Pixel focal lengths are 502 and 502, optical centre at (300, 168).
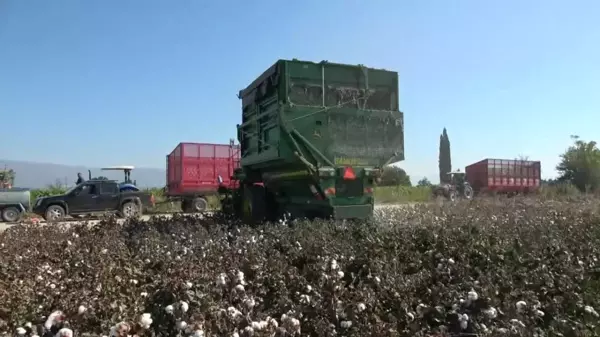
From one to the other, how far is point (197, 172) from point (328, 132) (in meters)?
12.9

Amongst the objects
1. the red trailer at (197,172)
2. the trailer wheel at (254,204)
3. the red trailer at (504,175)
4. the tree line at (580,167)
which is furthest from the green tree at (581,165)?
the trailer wheel at (254,204)

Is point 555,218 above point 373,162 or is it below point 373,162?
below

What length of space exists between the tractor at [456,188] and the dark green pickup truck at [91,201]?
14.1 metres

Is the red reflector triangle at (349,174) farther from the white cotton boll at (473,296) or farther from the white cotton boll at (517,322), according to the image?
the white cotton boll at (517,322)

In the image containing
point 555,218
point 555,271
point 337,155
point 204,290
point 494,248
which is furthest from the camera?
point 337,155

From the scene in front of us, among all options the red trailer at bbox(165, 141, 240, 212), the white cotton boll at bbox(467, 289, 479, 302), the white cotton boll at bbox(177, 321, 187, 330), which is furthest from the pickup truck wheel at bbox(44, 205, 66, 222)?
the white cotton boll at bbox(467, 289, 479, 302)

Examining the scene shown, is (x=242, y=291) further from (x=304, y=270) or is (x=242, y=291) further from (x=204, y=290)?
(x=304, y=270)

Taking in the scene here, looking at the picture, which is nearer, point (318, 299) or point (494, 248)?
point (318, 299)

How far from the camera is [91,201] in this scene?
715 inches

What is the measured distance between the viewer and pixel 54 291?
3338 millimetres

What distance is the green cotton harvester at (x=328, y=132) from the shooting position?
7.51 m

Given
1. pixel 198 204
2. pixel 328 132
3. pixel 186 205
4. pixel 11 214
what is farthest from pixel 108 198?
pixel 328 132

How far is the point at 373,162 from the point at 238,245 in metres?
3.56

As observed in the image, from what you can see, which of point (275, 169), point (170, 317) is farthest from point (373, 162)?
point (170, 317)
